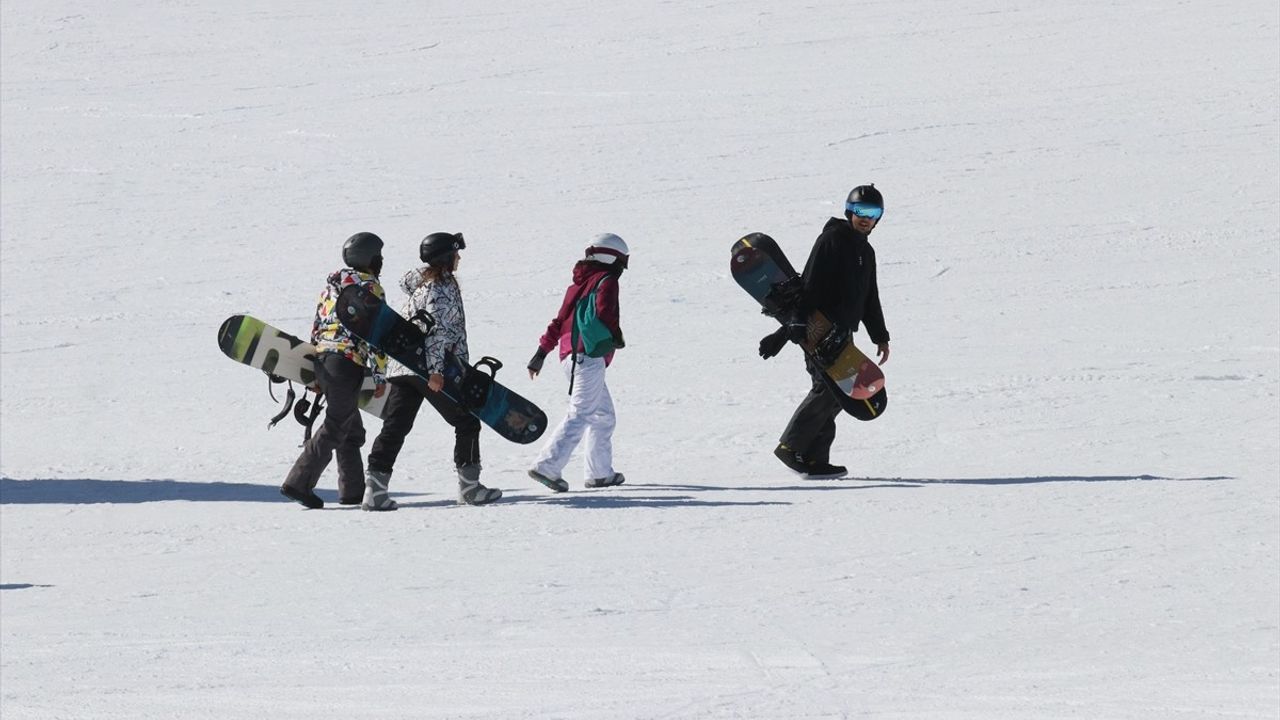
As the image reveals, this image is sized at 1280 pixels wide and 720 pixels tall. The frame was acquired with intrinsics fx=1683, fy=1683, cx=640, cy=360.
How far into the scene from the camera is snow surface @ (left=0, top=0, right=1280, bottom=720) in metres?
5.77

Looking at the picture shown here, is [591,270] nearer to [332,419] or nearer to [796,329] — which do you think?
[796,329]

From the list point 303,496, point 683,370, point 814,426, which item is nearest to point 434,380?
point 303,496

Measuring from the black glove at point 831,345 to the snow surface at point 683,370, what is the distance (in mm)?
714

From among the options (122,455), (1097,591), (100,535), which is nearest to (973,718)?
(1097,591)

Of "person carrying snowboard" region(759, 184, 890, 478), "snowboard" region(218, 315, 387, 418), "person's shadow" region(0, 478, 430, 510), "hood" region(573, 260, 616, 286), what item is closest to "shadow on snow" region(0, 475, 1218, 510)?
"person's shadow" region(0, 478, 430, 510)

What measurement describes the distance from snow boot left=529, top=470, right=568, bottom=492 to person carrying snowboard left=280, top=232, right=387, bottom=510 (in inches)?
36.6

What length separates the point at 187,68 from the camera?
31.5 m

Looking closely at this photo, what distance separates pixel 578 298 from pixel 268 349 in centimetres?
176

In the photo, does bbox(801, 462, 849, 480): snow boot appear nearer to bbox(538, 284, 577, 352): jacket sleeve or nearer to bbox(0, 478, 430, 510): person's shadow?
bbox(538, 284, 577, 352): jacket sleeve

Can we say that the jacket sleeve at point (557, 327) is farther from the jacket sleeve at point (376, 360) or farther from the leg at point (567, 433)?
the jacket sleeve at point (376, 360)

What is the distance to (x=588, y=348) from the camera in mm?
8672

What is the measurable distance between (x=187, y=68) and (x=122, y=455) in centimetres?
2136

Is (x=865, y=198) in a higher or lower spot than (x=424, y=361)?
higher

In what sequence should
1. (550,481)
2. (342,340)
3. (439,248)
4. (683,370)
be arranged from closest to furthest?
(439,248) < (342,340) < (550,481) < (683,370)
